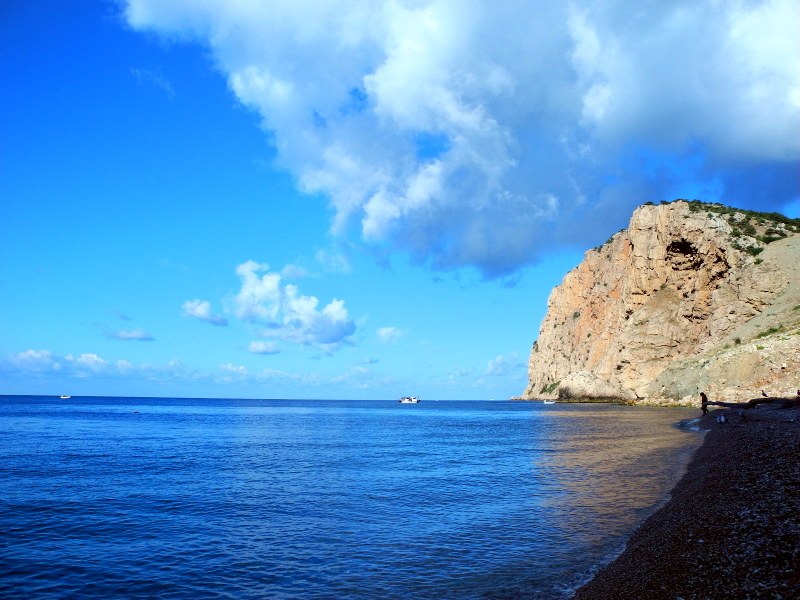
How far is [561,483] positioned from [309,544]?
14530 millimetres

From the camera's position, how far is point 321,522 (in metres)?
20.0

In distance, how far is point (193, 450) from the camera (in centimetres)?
4562

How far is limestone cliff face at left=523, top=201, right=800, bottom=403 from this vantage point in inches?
2820

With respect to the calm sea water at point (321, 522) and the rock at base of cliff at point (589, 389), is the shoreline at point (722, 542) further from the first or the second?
the rock at base of cliff at point (589, 389)

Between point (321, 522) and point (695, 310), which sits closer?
point (321, 522)

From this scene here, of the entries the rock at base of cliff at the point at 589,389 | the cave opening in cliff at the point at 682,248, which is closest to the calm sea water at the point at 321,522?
the cave opening in cliff at the point at 682,248

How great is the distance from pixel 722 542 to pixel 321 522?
1274 centimetres

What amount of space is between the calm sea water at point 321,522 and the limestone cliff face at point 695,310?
39170 millimetres

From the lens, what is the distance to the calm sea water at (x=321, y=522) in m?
14.0

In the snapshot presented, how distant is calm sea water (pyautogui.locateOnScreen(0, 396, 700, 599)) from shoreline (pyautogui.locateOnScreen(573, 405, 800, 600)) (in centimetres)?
123

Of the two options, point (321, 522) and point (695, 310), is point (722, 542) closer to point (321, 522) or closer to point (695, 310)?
point (321, 522)

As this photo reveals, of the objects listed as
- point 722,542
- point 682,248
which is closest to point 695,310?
point 682,248

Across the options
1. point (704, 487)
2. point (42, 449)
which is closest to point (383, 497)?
point (704, 487)

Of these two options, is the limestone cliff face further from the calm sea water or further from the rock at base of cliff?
the calm sea water
